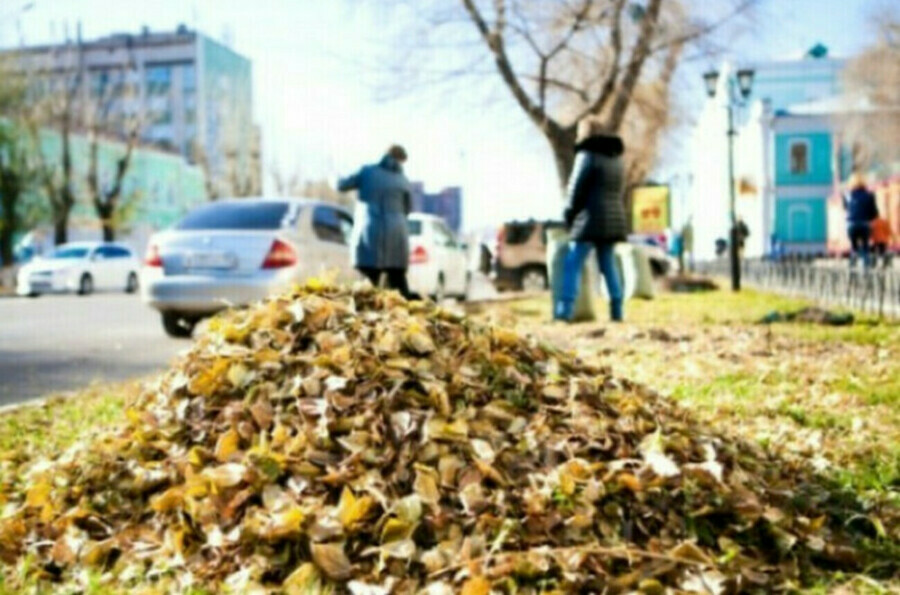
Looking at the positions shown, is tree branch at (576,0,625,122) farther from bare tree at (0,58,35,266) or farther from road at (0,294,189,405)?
bare tree at (0,58,35,266)

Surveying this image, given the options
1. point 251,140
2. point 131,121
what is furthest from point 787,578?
point 251,140

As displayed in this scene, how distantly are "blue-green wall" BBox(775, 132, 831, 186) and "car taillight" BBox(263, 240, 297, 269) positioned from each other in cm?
4828

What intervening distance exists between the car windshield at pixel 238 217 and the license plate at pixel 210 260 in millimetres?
331

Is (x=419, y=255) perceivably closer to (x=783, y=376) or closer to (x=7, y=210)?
(x=783, y=376)

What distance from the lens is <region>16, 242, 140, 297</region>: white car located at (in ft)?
92.5

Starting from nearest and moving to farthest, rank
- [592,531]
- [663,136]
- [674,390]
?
[592,531] < [674,390] < [663,136]

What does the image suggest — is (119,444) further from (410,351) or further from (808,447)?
(808,447)

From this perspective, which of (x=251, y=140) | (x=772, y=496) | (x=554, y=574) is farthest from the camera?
(x=251, y=140)

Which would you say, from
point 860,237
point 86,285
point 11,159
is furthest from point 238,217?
point 11,159

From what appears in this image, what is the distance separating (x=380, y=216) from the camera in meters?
9.81

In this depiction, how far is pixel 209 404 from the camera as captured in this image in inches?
142

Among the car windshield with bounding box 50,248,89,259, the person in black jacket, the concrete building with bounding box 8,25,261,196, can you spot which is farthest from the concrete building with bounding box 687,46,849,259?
the person in black jacket

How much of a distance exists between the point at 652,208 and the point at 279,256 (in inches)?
771

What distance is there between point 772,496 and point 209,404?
1.87 metres
